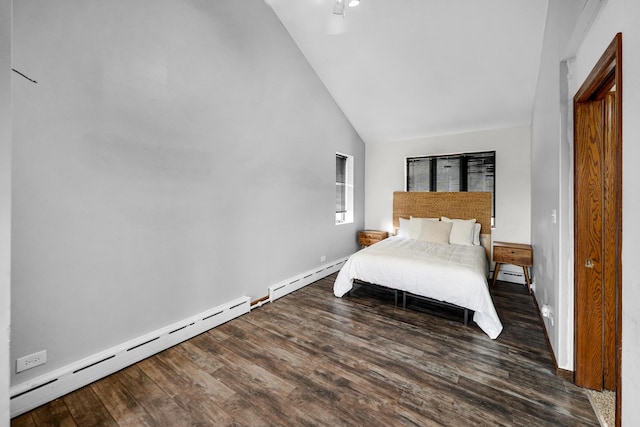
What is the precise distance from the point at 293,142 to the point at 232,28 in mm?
1347

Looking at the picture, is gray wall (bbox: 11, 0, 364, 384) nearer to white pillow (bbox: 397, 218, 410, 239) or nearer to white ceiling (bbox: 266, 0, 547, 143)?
white ceiling (bbox: 266, 0, 547, 143)

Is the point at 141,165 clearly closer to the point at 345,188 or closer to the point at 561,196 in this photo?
the point at 561,196

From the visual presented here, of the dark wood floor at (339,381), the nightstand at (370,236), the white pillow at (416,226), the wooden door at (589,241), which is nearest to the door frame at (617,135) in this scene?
the wooden door at (589,241)

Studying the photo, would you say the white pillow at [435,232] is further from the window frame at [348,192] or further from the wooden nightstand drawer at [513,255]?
the window frame at [348,192]

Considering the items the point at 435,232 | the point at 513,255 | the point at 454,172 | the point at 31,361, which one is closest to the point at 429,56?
the point at 454,172

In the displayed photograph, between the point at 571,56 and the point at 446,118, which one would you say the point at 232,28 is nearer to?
the point at 571,56

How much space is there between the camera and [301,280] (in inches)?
142

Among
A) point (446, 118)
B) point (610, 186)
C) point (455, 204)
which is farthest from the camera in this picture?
point (455, 204)

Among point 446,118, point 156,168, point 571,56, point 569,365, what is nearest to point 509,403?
point 569,365

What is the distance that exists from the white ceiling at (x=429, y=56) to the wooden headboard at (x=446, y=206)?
1.09m

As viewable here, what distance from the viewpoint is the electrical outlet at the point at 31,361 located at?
1.52 metres

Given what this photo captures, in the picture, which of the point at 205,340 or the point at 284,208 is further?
the point at 284,208

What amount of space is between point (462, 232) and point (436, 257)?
3.83 ft

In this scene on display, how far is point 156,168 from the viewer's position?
6.86ft
